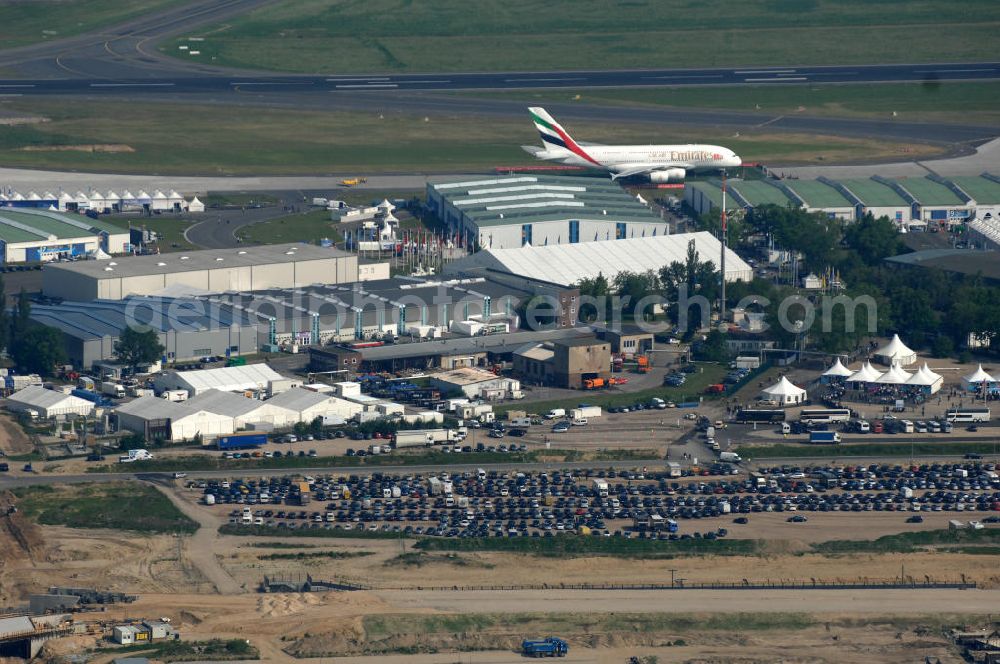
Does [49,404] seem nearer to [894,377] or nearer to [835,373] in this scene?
[835,373]

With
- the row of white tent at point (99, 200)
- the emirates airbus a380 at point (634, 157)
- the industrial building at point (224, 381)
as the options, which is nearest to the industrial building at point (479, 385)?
the industrial building at point (224, 381)

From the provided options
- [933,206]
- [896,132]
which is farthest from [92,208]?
[896,132]

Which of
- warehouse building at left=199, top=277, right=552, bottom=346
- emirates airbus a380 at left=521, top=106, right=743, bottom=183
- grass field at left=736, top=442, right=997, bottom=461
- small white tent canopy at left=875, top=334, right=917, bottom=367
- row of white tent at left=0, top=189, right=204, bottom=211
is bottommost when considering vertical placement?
grass field at left=736, top=442, right=997, bottom=461

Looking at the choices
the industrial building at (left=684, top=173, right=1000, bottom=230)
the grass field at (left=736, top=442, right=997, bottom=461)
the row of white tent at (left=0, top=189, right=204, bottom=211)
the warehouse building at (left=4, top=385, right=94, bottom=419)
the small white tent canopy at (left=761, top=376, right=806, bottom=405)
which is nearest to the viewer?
the grass field at (left=736, top=442, right=997, bottom=461)

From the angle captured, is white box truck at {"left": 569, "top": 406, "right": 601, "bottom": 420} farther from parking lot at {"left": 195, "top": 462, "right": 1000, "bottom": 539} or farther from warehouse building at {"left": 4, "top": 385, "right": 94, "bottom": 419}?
warehouse building at {"left": 4, "top": 385, "right": 94, "bottom": 419}

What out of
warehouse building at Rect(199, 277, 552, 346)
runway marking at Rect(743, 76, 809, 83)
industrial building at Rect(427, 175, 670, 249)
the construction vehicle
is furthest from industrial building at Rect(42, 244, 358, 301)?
runway marking at Rect(743, 76, 809, 83)

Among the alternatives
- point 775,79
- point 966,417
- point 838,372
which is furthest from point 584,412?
point 775,79

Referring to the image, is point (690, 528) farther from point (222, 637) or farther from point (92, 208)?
point (92, 208)
